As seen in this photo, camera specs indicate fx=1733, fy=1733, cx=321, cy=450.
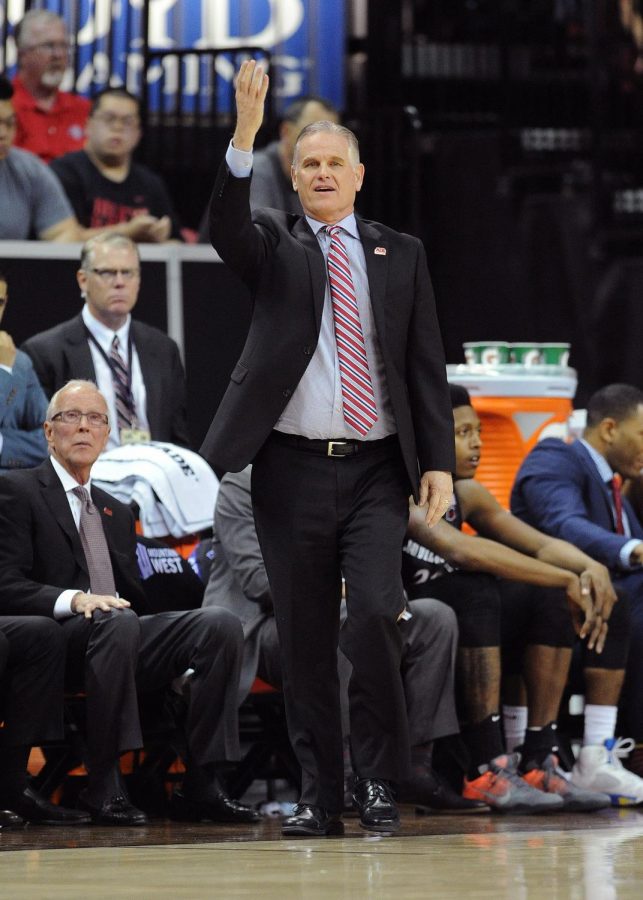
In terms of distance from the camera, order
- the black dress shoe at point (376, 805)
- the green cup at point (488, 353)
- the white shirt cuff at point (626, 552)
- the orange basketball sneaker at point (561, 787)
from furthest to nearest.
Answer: the green cup at point (488, 353) < the white shirt cuff at point (626, 552) < the orange basketball sneaker at point (561, 787) < the black dress shoe at point (376, 805)

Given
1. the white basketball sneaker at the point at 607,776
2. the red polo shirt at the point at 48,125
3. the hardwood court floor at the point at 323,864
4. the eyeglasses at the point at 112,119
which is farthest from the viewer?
the red polo shirt at the point at 48,125

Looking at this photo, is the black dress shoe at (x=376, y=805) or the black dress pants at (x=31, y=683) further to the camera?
the black dress pants at (x=31, y=683)

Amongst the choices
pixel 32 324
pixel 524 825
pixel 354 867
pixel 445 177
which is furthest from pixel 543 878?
pixel 445 177

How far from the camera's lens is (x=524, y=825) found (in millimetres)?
4516

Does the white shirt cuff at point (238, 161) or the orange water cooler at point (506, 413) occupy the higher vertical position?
the white shirt cuff at point (238, 161)

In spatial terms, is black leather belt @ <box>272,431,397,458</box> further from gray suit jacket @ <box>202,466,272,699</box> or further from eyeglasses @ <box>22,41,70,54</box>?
eyeglasses @ <box>22,41,70,54</box>

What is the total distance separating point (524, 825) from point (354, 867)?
1.42m

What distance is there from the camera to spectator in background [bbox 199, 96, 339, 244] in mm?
7105

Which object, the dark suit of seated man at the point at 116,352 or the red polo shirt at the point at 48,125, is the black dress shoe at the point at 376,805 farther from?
the red polo shirt at the point at 48,125

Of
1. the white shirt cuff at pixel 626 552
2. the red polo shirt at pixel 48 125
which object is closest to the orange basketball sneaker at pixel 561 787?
the white shirt cuff at pixel 626 552

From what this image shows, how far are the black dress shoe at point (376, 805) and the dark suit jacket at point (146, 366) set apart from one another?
240 cm

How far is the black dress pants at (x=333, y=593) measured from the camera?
12.5 ft

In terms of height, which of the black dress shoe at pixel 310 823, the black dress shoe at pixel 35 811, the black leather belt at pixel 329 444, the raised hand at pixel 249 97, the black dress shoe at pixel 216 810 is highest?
the raised hand at pixel 249 97

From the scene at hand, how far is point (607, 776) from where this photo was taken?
17.2 feet
